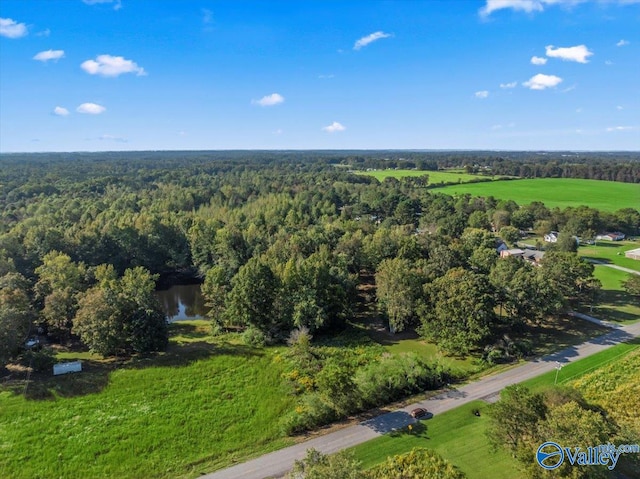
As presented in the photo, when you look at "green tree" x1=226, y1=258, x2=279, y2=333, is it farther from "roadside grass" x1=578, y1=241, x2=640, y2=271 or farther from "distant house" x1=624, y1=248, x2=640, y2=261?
"distant house" x1=624, y1=248, x2=640, y2=261

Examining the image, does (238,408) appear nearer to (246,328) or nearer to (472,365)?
(246,328)

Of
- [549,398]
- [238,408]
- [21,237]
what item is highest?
[21,237]

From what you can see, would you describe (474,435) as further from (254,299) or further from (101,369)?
(101,369)

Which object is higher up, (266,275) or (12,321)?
(266,275)

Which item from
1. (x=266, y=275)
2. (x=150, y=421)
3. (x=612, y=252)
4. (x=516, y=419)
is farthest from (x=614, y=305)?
(x=150, y=421)

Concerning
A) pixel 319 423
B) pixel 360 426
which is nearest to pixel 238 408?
pixel 319 423

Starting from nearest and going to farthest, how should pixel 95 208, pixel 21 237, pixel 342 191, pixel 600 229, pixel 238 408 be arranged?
1. pixel 238 408
2. pixel 21 237
3. pixel 95 208
4. pixel 600 229
5. pixel 342 191

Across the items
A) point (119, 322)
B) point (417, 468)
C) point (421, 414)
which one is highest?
point (119, 322)
